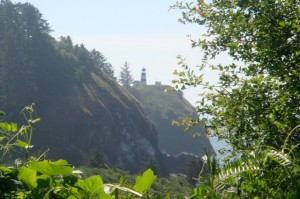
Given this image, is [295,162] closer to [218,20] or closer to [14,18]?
[218,20]

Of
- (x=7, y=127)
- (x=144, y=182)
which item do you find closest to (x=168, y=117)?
(x=7, y=127)

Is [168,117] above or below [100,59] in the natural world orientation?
below

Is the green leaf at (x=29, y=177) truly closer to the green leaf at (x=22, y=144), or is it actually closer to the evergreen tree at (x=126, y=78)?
the green leaf at (x=22, y=144)

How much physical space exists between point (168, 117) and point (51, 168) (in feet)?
486

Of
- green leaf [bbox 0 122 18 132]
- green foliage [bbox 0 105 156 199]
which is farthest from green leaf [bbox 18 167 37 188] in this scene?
green leaf [bbox 0 122 18 132]

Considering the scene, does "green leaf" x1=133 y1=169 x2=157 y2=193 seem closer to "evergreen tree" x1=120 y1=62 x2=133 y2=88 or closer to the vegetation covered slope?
the vegetation covered slope

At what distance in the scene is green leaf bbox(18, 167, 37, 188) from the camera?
48.4 inches

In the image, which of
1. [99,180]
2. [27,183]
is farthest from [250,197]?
[27,183]

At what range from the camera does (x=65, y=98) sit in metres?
95.8

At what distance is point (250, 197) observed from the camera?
1339mm

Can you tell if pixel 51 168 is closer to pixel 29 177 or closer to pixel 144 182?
pixel 29 177

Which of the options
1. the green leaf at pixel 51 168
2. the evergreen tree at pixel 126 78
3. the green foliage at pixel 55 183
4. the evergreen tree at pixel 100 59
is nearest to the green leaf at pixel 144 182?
the green foliage at pixel 55 183

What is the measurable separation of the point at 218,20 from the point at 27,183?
236 inches

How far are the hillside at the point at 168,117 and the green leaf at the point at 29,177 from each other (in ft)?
436
